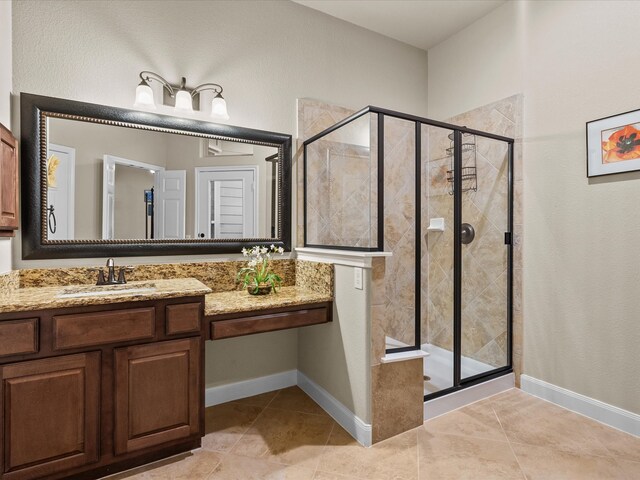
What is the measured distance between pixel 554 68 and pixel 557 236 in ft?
4.03

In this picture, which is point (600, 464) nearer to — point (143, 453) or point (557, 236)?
point (557, 236)

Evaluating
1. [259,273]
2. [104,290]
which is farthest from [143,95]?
[259,273]

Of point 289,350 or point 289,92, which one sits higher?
point 289,92

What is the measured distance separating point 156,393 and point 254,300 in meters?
0.73

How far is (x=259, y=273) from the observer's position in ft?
7.99

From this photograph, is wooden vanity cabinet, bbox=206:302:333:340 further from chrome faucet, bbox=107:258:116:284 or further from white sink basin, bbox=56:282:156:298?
chrome faucet, bbox=107:258:116:284

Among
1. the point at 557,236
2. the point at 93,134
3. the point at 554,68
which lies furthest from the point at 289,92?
the point at 557,236

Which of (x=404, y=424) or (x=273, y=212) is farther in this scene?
(x=273, y=212)

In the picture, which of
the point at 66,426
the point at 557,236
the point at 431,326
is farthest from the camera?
the point at 431,326

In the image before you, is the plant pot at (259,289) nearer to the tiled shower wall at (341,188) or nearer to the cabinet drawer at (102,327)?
the tiled shower wall at (341,188)

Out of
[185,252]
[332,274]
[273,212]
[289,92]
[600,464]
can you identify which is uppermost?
[289,92]

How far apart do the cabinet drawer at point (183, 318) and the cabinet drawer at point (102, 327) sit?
0.08 metres

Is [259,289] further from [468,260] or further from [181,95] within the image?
[468,260]

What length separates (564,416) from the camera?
2.33 m
